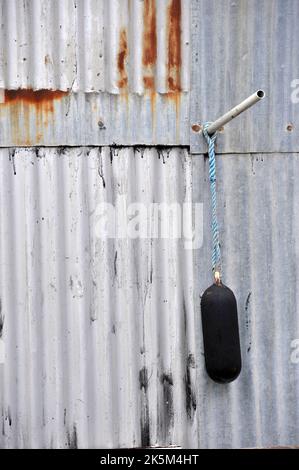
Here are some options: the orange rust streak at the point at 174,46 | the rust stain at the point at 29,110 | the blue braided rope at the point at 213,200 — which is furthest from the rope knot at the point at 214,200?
the rust stain at the point at 29,110

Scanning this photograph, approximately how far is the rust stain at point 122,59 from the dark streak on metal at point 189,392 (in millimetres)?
1248

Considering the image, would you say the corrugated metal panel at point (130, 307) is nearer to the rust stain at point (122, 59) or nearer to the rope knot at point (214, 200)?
the rope knot at point (214, 200)

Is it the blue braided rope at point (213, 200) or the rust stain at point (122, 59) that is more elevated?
the rust stain at point (122, 59)

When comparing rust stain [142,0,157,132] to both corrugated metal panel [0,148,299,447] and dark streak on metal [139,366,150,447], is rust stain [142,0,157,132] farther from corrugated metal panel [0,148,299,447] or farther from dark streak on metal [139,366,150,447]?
dark streak on metal [139,366,150,447]

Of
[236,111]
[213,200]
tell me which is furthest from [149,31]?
[213,200]

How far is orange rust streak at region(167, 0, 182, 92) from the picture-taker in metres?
2.43

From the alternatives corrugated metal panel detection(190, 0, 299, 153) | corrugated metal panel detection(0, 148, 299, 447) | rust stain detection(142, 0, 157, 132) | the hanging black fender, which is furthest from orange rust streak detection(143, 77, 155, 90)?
the hanging black fender

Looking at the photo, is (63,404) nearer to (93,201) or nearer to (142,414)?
(142,414)

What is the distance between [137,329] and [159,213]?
0.53m

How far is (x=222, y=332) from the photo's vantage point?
227 centimetres

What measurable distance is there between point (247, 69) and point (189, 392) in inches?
57.6

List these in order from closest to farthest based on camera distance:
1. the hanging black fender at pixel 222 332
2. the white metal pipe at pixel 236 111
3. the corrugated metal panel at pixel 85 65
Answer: the white metal pipe at pixel 236 111 < the hanging black fender at pixel 222 332 < the corrugated metal panel at pixel 85 65

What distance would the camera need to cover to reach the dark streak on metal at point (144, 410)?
243 cm

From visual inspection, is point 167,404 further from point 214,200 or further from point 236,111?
point 236,111
